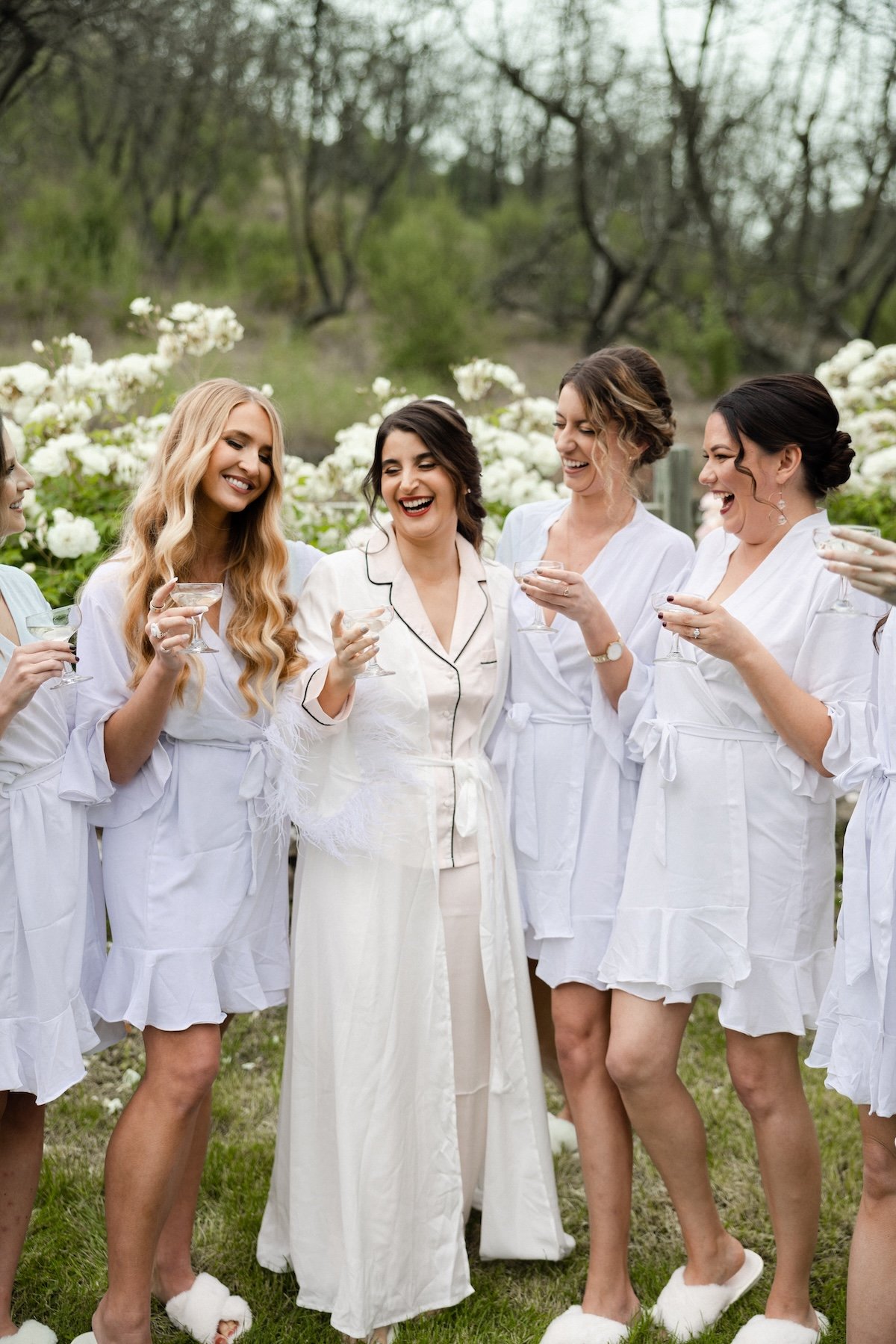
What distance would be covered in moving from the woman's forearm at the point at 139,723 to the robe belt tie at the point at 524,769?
3.16 ft

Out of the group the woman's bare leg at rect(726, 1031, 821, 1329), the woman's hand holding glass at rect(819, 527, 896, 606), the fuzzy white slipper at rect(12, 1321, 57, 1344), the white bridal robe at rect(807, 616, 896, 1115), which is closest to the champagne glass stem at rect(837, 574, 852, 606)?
the white bridal robe at rect(807, 616, 896, 1115)

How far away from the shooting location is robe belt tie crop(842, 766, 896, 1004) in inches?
105

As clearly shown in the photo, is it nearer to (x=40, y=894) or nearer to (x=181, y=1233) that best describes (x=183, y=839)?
(x=40, y=894)

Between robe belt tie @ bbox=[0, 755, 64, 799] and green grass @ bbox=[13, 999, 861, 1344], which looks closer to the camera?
robe belt tie @ bbox=[0, 755, 64, 799]

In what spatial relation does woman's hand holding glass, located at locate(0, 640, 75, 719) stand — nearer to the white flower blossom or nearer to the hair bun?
the hair bun

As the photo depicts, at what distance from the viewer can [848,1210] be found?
3939mm

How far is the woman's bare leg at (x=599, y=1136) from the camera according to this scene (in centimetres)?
332

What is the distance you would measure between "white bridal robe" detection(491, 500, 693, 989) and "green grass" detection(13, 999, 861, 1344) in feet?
2.94

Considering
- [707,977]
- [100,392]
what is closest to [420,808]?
[707,977]

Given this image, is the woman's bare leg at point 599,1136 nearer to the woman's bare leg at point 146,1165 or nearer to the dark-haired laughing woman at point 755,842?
the dark-haired laughing woman at point 755,842

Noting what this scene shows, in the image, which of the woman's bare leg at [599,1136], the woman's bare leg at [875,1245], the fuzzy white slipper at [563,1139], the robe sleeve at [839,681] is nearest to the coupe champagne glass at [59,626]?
the woman's bare leg at [599,1136]

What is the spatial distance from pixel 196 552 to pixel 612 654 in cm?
111

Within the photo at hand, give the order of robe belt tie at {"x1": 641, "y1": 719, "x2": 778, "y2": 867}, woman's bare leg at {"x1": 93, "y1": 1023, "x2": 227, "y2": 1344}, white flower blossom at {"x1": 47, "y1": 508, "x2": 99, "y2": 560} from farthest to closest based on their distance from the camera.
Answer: white flower blossom at {"x1": 47, "y1": 508, "x2": 99, "y2": 560} → robe belt tie at {"x1": 641, "y1": 719, "x2": 778, "y2": 867} → woman's bare leg at {"x1": 93, "y1": 1023, "x2": 227, "y2": 1344}

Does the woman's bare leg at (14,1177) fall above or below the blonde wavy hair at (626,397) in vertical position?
below
